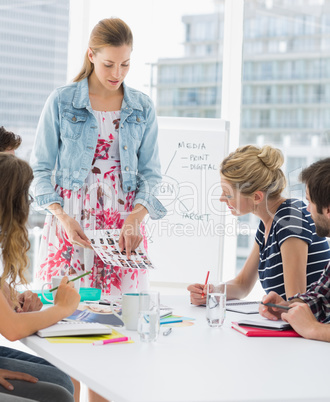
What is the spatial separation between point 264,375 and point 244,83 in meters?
3.34

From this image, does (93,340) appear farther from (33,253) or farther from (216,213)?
(33,253)

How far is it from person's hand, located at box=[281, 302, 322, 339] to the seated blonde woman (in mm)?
408

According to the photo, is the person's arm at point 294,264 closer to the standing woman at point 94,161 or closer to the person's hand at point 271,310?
the person's hand at point 271,310

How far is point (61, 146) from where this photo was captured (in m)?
2.36

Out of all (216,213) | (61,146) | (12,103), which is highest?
(12,103)

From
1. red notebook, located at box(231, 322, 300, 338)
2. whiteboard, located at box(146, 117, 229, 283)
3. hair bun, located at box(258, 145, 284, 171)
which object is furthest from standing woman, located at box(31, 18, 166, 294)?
whiteboard, located at box(146, 117, 229, 283)

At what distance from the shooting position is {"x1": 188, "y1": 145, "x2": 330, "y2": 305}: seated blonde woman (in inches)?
77.5

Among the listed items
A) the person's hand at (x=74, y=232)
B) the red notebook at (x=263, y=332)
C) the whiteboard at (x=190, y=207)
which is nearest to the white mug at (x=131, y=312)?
the red notebook at (x=263, y=332)

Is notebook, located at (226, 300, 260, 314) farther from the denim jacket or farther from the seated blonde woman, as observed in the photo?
the denim jacket

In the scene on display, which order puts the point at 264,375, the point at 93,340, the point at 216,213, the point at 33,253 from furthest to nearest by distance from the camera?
the point at 33,253, the point at 216,213, the point at 93,340, the point at 264,375

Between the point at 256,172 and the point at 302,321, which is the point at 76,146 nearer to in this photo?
the point at 256,172

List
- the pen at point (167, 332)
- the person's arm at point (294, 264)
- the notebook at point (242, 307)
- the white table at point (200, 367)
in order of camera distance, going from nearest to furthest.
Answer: the white table at point (200, 367), the pen at point (167, 332), the notebook at point (242, 307), the person's arm at point (294, 264)

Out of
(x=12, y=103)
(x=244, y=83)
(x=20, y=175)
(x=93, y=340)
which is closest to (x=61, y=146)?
(x=20, y=175)

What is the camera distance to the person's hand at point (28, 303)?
158 centimetres
